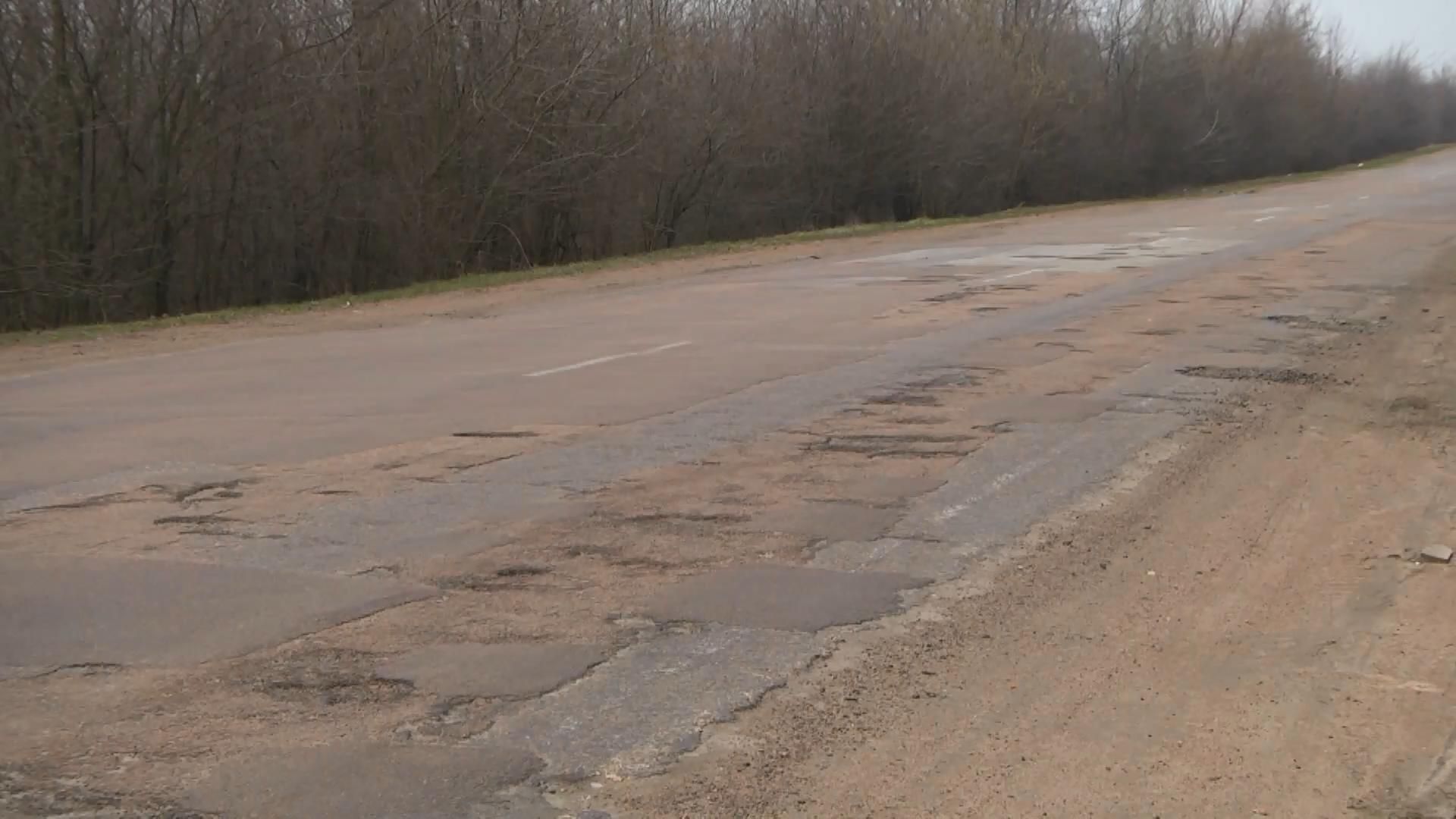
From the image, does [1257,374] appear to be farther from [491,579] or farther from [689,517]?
[491,579]

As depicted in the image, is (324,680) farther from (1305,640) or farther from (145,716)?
(1305,640)

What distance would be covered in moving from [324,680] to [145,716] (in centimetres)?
63

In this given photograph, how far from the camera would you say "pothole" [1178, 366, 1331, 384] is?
12148 millimetres

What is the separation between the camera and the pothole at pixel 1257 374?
12148 mm

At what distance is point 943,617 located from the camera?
602cm

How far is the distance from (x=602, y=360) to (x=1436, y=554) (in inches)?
312

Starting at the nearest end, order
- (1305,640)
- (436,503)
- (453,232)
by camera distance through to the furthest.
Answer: (1305,640)
(436,503)
(453,232)

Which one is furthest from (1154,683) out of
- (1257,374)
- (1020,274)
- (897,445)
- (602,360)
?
(1020,274)

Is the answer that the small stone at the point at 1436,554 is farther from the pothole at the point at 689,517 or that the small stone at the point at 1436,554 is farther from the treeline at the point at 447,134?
the treeline at the point at 447,134

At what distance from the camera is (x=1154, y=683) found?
210 inches

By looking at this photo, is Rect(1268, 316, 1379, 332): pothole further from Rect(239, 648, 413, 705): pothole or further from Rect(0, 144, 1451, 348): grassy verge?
Rect(239, 648, 413, 705): pothole

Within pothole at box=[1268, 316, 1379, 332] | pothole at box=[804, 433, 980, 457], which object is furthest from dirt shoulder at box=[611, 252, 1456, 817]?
pothole at box=[1268, 316, 1379, 332]

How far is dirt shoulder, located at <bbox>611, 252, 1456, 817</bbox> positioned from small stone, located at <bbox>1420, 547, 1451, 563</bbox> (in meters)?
0.10

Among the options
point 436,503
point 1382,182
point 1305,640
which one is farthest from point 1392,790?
point 1382,182
